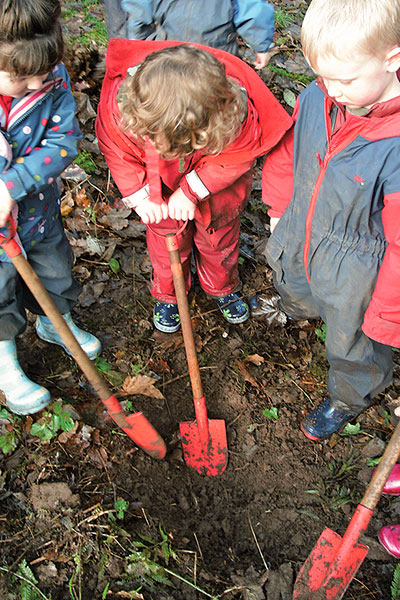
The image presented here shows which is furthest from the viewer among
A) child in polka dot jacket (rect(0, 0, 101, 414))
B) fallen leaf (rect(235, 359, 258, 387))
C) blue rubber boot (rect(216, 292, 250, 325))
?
blue rubber boot (rect(216, 292, 250, 325))

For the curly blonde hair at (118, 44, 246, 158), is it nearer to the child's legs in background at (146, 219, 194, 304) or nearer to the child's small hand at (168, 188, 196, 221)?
the child's small hand at (168, 188, 196, 221)

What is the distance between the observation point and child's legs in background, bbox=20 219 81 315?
2369 mm

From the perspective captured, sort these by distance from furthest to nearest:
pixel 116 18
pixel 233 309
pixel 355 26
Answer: pixel 116 18, pixel 233 309, pixel 355 26

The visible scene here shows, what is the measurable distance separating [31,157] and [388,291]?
1.53 m

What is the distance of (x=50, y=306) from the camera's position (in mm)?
1954

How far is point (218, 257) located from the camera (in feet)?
9.86

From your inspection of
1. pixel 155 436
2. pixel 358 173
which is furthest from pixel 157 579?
pixel 358 173

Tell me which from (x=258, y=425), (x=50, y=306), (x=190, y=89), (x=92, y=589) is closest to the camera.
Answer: (x=190, y=89)

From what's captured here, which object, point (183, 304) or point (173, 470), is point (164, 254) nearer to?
point (183, 304)

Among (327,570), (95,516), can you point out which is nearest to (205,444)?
(95,516)

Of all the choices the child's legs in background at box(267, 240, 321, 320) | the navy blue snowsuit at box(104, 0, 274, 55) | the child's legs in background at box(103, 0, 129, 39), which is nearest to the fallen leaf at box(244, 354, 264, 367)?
the child's legs in background at box(267, 240, 321, 320)

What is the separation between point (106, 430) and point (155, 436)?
0.30 m

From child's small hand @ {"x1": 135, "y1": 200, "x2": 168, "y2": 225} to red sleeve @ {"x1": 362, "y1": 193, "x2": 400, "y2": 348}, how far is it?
103 cm

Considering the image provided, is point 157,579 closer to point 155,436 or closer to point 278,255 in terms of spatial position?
point 155,436
